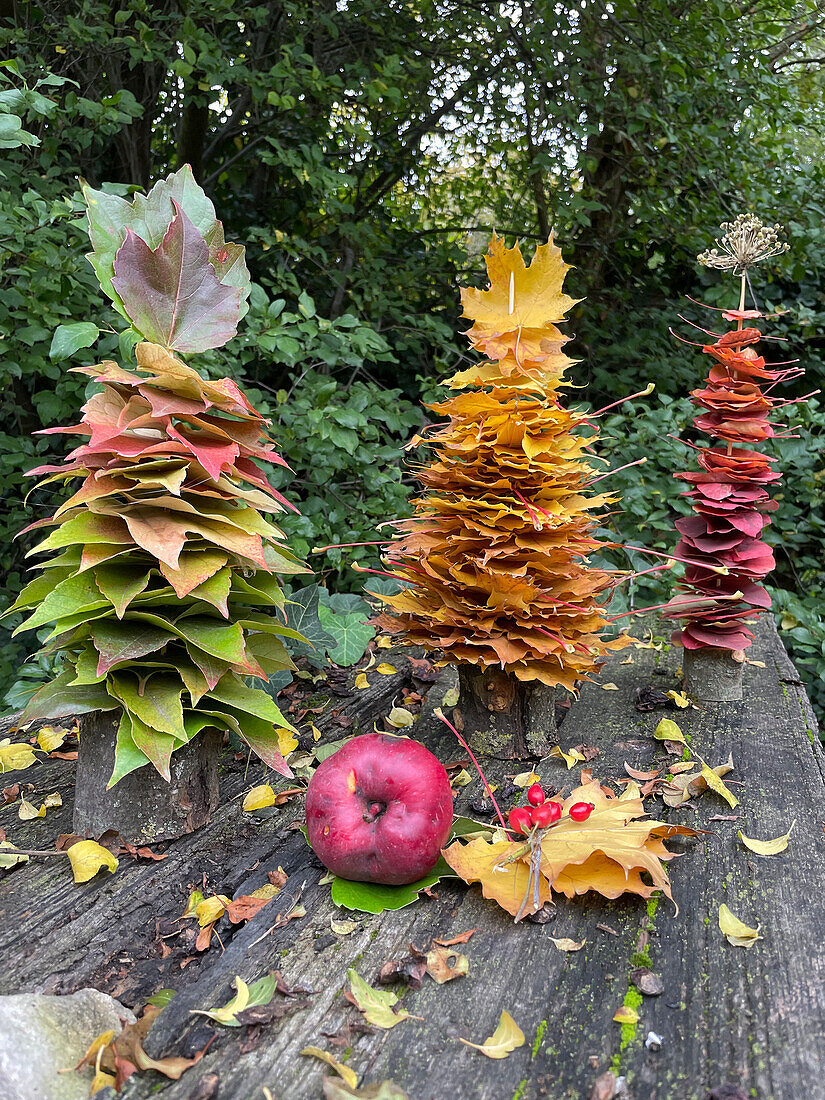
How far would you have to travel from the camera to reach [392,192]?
13.8ft

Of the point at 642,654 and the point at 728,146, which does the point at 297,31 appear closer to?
the point at 728,146

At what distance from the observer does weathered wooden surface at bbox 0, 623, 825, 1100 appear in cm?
78

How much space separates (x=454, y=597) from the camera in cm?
144

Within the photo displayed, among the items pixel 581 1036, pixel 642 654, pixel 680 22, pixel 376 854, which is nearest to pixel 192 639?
pixel 376 854

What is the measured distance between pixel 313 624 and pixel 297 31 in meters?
2.66

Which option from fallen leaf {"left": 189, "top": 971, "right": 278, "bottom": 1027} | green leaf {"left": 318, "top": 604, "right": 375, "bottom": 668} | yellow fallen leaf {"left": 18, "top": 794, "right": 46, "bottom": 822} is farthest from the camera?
green leaf {"left": 318, "top": 604, "right": 375, "bottom": 668}

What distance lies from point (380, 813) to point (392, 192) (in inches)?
149

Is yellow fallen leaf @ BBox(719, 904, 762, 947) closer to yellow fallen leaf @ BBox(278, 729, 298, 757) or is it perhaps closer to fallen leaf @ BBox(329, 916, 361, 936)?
fallen leaf @ BBox(329, 916, 361, 936)

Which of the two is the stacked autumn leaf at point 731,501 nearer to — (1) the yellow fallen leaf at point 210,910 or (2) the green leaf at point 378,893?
(2) the green leaf at point 378,893

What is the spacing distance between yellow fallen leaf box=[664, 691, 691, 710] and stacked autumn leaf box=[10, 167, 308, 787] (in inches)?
33.7

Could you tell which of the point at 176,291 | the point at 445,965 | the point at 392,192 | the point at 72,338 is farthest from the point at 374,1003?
the point at 392,192

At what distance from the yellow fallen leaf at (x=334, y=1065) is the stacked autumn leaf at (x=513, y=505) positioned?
2.13 feet

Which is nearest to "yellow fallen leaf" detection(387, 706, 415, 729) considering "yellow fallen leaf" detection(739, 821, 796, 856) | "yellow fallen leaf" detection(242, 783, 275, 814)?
"yellow fallen leaf" detection(242, 783, 275, 814)

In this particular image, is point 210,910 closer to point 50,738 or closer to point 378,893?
point 378,893
